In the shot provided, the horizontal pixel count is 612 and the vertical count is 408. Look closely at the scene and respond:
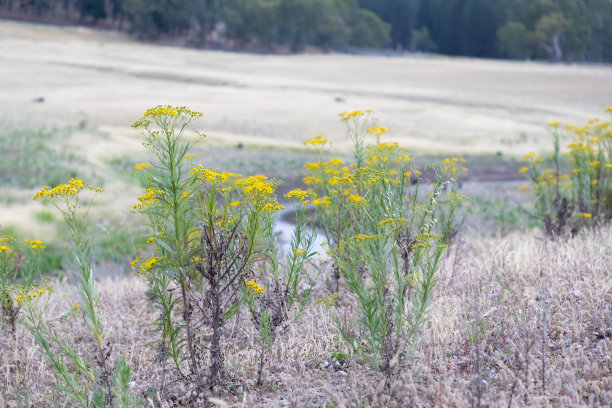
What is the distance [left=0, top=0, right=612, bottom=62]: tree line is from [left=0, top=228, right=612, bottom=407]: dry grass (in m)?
61.9

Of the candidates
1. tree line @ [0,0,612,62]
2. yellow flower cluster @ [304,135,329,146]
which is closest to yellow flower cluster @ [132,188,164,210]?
yellow flower cluster @ [304,135,329,146]

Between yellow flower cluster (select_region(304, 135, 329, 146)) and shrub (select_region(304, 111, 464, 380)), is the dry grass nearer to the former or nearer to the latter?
shrub (select_region(304, 111, 464, 380))

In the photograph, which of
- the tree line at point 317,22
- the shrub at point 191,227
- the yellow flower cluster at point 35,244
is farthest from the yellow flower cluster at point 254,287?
the tree line at point 317,22

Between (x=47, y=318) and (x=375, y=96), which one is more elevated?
(x=375, y=96)

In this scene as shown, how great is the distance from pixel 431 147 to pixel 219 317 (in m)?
17.2

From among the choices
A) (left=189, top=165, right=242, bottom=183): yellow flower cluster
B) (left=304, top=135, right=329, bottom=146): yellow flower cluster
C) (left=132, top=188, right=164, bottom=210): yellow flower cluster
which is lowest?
(left=132, top=188, right=164, bottom=210): yellow flower cluster

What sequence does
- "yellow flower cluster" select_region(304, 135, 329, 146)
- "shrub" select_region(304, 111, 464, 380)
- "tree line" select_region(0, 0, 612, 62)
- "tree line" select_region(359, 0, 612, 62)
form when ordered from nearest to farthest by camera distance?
"shrub" select_region(304, 111, 464, 380)
"yellow flower cluster" select_region(304, 135, 329, 146)
"tree line" select_region(0, 0, 612, 62)
"tree line" select_region(359, 0, 612, 62)

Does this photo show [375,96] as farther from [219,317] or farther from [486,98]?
[219,317]

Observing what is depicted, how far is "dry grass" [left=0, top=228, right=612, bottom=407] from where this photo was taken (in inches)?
107

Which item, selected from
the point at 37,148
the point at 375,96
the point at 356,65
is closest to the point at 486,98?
the point at 375,96

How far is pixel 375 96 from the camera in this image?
30.3m

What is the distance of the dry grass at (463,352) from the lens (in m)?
2.71

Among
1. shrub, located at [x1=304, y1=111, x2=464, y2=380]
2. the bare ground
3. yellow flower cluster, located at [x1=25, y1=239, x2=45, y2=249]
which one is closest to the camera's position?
shrub, located at [x1=304, y1=111, x2=464, y2=380]

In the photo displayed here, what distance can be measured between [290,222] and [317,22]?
188 ft
